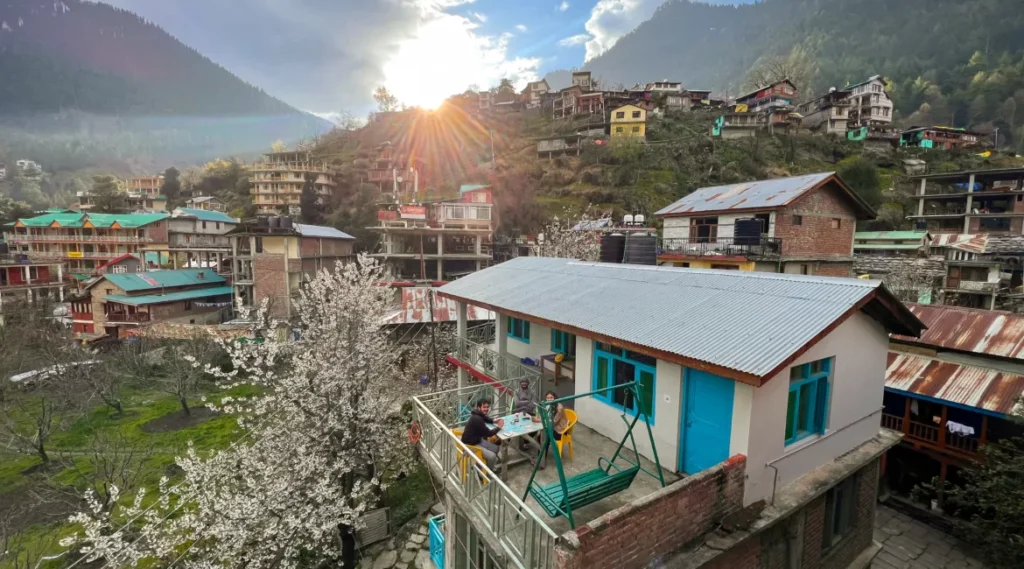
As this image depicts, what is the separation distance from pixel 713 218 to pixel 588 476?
2417cm

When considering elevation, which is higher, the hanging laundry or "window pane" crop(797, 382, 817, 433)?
"window pane" crop(797, 382, 817, 433)

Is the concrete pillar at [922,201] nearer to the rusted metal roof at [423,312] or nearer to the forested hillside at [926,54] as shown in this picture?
the forested hillside at [926,54]

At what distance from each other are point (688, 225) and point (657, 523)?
2563cm

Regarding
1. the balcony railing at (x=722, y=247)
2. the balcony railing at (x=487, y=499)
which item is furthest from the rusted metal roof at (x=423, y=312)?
the balcony railing at (x=487, y=499)

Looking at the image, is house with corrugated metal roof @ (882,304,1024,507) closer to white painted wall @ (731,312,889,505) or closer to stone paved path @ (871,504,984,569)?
stone paved path @ (871,504,984,569)

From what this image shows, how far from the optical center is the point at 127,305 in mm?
37562

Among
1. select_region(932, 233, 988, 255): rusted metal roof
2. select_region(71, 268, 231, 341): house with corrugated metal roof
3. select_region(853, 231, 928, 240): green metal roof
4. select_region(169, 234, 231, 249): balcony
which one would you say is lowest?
select_region(71, 268, 231, 341): house with corrugated metal roof

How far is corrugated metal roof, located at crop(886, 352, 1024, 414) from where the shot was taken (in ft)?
41.2

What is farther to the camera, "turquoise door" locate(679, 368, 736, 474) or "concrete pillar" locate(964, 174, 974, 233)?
"concrete pillar" locate(964, 174, 974, 233)

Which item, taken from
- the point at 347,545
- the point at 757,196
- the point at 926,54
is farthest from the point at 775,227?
the point at 926,54

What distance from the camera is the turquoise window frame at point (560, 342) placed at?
12.5m

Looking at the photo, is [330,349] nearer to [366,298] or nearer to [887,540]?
[366,298]

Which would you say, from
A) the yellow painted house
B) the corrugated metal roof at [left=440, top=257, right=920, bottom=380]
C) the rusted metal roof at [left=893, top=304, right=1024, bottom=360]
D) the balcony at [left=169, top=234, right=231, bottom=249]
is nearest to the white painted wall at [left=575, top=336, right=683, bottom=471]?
the corrugated metal roof at [left=440, top=257, right=920, bottom=380]

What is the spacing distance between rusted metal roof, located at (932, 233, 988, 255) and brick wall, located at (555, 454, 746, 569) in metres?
41.5
